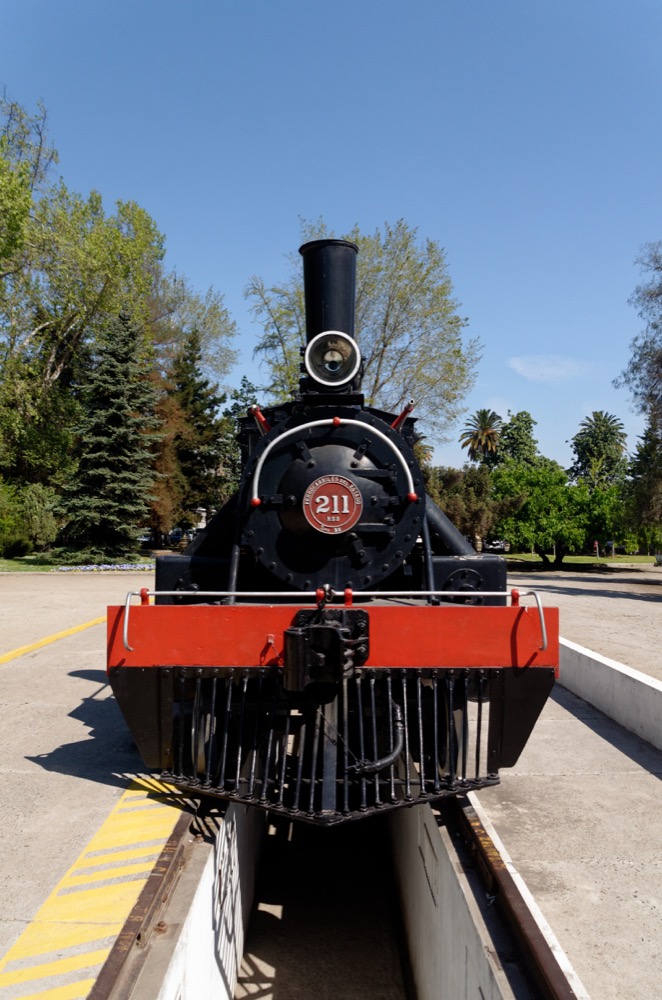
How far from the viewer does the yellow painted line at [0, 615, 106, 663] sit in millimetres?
8758

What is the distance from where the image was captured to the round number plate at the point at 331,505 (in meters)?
4.26

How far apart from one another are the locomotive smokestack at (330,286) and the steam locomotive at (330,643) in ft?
1.61

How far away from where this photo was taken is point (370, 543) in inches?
173

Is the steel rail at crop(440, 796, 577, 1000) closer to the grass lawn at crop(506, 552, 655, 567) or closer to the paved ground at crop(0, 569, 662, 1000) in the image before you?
the paved ground at crop(0, 569, 662, 1000)

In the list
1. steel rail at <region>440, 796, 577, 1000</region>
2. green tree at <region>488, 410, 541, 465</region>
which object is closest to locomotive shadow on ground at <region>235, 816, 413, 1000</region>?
steel rail at <region>440, 796, 577, 1000</region>

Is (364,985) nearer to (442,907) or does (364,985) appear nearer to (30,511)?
(442,907)

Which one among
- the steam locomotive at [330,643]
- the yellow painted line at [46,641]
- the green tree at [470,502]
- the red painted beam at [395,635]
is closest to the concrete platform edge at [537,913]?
the steam locomotive at [330,643]

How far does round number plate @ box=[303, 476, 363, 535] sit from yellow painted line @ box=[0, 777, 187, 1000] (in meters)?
1.94

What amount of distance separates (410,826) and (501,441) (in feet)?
217

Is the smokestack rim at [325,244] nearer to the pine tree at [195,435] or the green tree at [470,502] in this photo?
the pine tree at [195,435]

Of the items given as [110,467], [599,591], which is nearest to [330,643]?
[599,591]

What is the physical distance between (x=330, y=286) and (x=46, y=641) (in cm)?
707

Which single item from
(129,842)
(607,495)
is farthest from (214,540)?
(607,495)

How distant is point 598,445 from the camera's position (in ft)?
237
